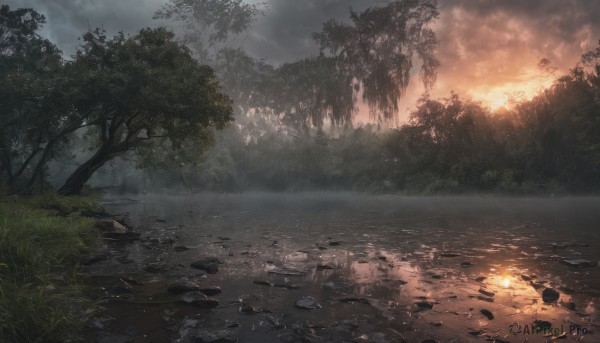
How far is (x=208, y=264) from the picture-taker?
9.31 meters

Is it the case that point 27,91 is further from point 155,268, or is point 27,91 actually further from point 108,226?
point 155,268

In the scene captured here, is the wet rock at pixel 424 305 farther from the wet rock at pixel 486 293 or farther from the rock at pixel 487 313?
the wet rock at pixel 486 293

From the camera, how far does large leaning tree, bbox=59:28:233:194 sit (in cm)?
2064

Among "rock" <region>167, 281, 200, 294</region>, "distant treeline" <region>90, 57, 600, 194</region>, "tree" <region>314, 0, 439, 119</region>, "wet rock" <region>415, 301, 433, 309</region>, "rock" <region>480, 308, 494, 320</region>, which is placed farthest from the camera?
"tree" <region>314, 0, 439, 119</region>

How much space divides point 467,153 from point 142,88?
122 ft

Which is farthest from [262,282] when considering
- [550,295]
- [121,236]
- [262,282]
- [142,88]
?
[142,88]

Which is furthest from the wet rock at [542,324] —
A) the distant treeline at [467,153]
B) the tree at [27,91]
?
the distant treeline at [467,153]

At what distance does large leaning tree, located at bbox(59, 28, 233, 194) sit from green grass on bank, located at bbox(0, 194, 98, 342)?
999 cm

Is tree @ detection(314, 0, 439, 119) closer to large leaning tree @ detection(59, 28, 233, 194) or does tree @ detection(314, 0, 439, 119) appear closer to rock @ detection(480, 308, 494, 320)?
large leaning tree @ detection(59, 28, 233, 194)

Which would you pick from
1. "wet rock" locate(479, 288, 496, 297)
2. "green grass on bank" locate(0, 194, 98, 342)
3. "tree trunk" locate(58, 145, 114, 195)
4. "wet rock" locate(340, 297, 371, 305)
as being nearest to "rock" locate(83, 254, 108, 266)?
"green grass on bank" locate(0, 194, 98, 342)

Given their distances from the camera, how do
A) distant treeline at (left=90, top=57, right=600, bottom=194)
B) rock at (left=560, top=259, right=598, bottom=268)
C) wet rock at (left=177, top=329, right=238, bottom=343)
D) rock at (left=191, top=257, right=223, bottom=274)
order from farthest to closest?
distant treeline at (left=90, top=57, right=600, bottom=194) < rock at (left=191, top=257, right=223, bottom=274) < rock at (left=560, top=259, right=598, bottom=268) < wet rock at (left=177, top=329, right=238, bottom=343)

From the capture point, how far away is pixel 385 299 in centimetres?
667

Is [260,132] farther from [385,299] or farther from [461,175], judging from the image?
[385,299]

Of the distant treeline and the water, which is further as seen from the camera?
the distant treeline
